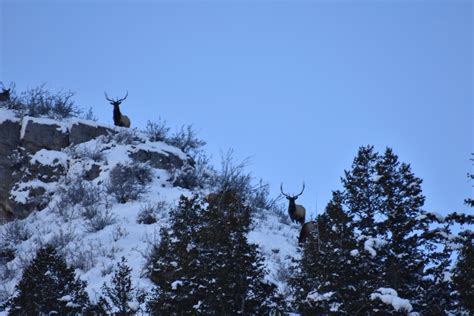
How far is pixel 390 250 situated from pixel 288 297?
122 inches

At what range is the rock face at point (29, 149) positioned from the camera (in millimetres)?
22359

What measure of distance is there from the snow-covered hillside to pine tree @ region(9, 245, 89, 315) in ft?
5.37

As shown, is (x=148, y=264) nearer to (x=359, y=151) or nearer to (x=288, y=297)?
(x=288, y=297)

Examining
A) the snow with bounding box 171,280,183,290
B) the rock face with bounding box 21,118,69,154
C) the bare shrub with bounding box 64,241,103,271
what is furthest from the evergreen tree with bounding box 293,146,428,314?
the rock face with bounding box 21,118,69,154

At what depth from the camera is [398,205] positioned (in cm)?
1283

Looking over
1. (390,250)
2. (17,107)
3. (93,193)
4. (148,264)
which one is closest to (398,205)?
(390,250)

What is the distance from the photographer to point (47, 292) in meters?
11.6

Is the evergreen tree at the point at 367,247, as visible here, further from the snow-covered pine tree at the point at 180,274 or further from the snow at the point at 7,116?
the snow at the point at 7,116

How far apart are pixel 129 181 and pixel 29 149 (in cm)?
512

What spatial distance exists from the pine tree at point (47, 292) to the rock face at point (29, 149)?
10.6 metres

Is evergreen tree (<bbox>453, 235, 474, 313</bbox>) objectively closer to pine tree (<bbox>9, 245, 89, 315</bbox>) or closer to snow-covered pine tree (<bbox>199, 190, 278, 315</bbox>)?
snow-covered pine tree (<bbox>199, 190, 278, 315</bbox>)

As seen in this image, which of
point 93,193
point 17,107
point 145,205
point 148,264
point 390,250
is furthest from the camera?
point 17,107

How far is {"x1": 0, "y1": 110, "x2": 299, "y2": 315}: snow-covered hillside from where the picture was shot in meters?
16.5

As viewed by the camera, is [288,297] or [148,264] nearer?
[288,297]
